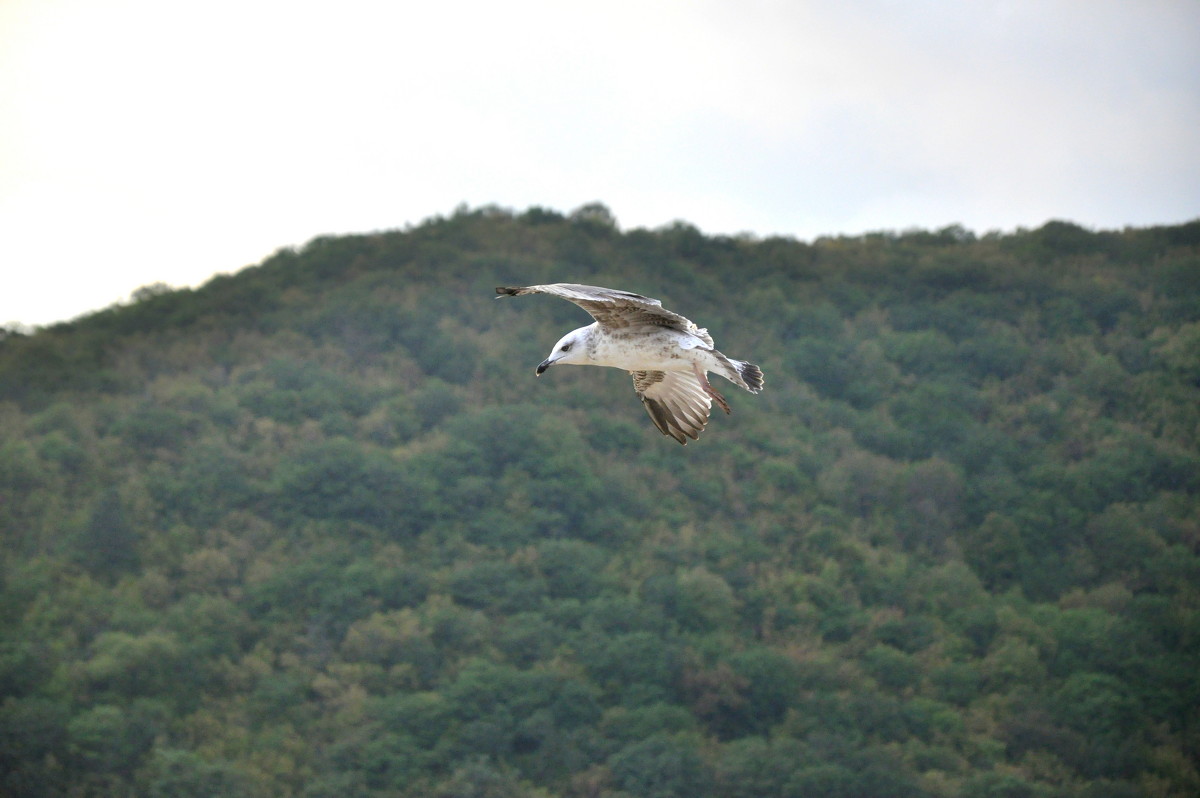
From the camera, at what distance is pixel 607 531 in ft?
199

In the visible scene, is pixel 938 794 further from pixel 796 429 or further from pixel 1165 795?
pixel 796 429

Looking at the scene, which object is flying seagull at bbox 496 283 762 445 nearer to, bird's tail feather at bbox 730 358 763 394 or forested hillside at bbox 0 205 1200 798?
bird's tail feather at bbox 730 358 763 394

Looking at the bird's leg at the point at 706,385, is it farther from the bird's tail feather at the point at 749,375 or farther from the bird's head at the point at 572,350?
the bird's head at the point at 572,350

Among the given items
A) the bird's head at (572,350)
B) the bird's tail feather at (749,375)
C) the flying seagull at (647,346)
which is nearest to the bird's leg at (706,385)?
the flying seagull at (647,346)

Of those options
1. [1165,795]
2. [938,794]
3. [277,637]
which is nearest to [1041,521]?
[1165,795]

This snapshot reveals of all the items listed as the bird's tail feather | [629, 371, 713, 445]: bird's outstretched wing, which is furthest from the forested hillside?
the bird's tail feather

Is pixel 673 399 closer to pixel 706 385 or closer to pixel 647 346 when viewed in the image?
pixel 647 346

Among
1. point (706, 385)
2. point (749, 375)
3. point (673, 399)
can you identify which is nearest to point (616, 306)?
point (706, 385)

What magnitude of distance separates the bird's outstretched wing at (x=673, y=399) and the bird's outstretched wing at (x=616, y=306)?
1960 mm

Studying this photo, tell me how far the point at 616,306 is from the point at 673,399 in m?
3.01

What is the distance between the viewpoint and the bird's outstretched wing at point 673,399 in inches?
562

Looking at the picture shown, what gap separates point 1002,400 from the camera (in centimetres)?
7094

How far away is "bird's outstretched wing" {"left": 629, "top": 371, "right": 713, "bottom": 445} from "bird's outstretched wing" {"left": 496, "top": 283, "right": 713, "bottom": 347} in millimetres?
1960

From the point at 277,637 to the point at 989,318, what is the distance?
133 feet
